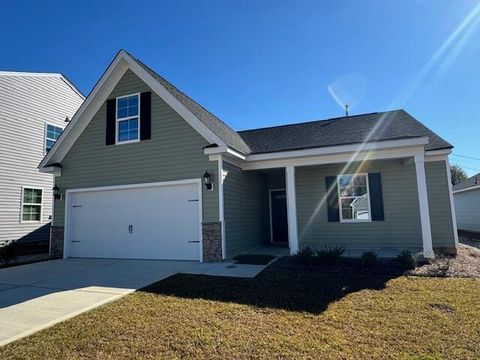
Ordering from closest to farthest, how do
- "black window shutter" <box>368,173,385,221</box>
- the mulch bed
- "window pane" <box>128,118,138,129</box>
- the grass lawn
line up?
the grass lawn < the mulch bed < "black window shutter" <box>368,173,385,221</box> < "window pane" <box>128,118,138,129</box>

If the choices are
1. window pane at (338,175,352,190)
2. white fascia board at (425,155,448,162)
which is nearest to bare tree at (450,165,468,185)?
white fascia board at (425,155,448,162)

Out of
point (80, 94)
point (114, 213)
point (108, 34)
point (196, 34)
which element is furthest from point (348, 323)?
point (80, 94)

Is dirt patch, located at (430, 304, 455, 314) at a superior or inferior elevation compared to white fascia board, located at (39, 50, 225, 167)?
inferior

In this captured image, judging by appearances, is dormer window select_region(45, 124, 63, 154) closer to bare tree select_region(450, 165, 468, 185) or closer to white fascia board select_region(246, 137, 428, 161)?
white fascia board select_region(246, 137, 428, 161)

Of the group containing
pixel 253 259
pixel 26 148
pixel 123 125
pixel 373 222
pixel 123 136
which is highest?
pixel 26 148

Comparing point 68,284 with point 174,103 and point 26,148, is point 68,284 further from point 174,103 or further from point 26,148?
point 26,148

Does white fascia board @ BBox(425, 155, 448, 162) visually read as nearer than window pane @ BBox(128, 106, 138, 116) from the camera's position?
→ Yes

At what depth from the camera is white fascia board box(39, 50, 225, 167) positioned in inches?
376

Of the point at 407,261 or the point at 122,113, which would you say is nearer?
the point at 407,261

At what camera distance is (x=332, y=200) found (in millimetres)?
11055

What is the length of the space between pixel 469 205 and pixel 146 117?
19974 millimetres

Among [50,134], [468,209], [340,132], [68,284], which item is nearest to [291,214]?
[340,132]

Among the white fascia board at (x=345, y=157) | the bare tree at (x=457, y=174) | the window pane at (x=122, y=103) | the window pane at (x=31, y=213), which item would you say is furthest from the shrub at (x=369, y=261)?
the bare tree at (x=457, y=174)

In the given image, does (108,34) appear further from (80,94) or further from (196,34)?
(80,94)
